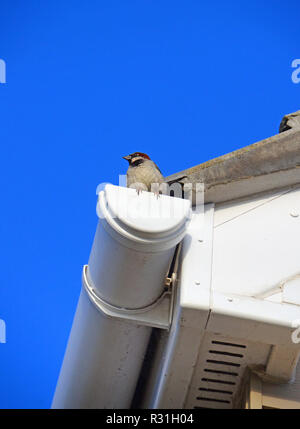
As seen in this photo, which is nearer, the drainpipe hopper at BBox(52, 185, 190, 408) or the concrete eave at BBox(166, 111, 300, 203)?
the drainpipe hopper at BBox(52, 185, 190, 408)

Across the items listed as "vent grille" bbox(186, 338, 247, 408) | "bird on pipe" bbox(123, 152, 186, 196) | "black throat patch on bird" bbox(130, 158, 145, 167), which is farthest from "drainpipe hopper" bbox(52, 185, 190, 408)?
"black throat patch on bird" bbox(130, 158, 145, 167)

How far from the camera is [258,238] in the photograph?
3.28 m

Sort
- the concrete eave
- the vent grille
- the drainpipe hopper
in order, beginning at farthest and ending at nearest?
1. the concrete eave
2. the vent grille
3. the drainpipe hopper

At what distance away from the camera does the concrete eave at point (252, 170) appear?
133 inches

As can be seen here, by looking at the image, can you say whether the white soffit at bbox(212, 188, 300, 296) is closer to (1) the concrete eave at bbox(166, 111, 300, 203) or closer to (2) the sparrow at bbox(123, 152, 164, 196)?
(1) the concrete eave at bbox(166, 111, 300, 203)

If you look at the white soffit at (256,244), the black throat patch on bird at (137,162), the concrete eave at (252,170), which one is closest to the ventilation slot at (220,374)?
the white soffit at (256,244)

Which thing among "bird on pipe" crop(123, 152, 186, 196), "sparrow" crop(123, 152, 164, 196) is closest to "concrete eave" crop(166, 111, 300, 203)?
"bird on pipe" crop(123, 152, 186, 196)

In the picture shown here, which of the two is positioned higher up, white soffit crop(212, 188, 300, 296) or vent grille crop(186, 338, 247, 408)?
white soffit crop(212, 188, 300, 296)

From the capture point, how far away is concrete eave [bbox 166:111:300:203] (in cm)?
337

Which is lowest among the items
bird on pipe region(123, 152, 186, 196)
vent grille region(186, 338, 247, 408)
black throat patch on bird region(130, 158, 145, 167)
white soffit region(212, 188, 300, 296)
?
vent grille region(186, 338, 247, 408)

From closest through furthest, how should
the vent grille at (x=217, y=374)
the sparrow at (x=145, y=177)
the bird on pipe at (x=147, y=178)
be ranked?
the vent grille at (x=217, y=374), the bird on pipe at (x=147, y=178), the sparrow at (x=145, y=177)

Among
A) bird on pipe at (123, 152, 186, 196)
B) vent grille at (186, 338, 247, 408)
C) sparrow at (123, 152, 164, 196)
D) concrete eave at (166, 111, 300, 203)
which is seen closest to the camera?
vent grille at (186, 338, 247, 408)

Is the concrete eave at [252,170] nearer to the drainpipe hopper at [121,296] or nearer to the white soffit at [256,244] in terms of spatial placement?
the white soffit at [256,244]
